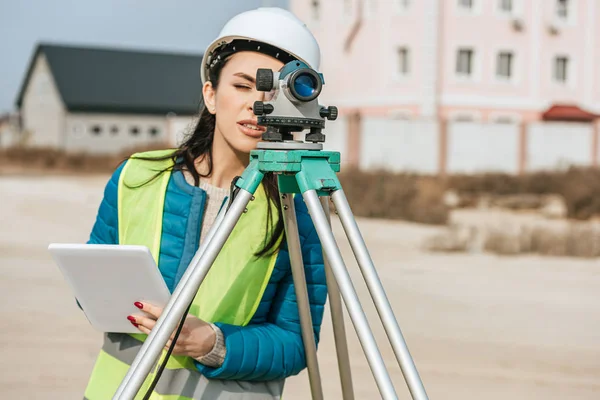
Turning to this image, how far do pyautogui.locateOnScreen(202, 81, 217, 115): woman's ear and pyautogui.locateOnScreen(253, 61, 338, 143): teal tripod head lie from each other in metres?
0.40

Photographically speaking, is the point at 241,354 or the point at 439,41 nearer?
the point at 241,354

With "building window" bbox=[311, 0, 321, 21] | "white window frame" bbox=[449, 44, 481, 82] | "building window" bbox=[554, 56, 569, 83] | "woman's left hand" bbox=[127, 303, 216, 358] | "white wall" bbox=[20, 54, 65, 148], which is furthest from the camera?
"white wall" bbox=[20, 54, 65, 148]

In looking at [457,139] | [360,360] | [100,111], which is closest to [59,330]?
[360,360]

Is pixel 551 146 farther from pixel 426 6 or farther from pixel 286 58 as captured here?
pixel 286 58

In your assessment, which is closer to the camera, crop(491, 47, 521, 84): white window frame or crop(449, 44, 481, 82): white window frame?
crop(449, 44, 481, 82): white window frame

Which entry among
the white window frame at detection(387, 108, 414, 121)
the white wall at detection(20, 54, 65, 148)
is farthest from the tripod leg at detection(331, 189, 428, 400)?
the white wall at detection(20, 54, 65, 148)

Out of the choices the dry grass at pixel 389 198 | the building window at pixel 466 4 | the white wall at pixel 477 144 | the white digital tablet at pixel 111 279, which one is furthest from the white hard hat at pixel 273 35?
the building window at pixel 466 4

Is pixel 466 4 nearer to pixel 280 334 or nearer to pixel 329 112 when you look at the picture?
pixel 280 334

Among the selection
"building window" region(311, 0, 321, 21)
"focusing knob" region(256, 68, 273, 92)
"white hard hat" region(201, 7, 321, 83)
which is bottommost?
"focusing knob" region(256, 68, 273, 92)

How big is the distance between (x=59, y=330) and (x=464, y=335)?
2649 millimetres

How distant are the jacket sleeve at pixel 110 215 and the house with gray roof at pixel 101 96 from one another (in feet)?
131

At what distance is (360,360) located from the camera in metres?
5.32

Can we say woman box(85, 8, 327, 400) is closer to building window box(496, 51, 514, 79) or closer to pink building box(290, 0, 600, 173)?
pink building box(290, 0, 600, 173)

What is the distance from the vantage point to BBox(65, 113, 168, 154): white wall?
42.3 metres
